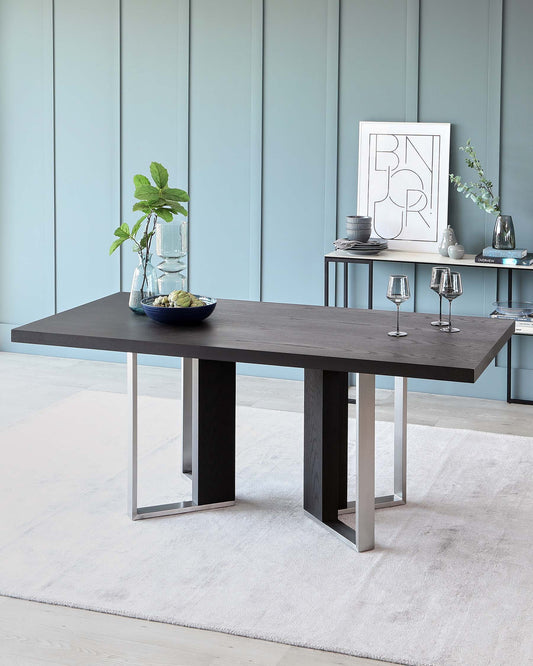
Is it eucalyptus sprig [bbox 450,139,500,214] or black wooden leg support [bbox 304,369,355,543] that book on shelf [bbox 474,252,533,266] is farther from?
black wooden leg support [bbox 304,369,355,543]

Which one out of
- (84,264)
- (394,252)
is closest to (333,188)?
(394,252)

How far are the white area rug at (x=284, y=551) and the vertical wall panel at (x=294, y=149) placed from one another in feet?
4.64

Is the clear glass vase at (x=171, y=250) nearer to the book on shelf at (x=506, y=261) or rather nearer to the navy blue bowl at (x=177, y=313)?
the navy blue bowl at (x=177, y=313)

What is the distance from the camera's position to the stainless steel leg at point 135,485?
378cm

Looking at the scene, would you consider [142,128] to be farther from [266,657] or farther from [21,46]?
[266,657]

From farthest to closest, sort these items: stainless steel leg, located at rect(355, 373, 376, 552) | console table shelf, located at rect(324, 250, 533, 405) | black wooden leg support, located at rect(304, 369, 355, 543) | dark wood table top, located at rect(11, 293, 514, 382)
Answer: console table shelf, located at rect(324, 250, 533, 405)
black wooden leg support, located at rect(304, 369, 355, 543)
stainless steel leg, located at rect(355, 373, 376, 552)
dark wood table top, located at rect(11, 293, 514, 382)

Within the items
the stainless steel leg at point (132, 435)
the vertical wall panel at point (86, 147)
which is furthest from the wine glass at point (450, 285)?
the vertical wall panel at point (86, 147)

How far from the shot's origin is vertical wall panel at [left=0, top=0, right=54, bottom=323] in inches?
257

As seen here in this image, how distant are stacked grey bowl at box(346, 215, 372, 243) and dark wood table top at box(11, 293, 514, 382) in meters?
1.53

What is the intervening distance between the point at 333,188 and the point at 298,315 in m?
2.09

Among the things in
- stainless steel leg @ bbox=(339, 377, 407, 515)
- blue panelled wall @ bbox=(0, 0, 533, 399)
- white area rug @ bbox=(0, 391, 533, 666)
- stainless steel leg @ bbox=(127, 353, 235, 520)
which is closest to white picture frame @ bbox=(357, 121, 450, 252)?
blue panelled wall @ bbox=(0, 0, 533, 399)

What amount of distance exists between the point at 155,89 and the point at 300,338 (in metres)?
3.20

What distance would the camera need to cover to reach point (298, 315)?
3979mm

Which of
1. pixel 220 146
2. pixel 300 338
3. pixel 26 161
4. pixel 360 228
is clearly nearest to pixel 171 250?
pixel 300 338
